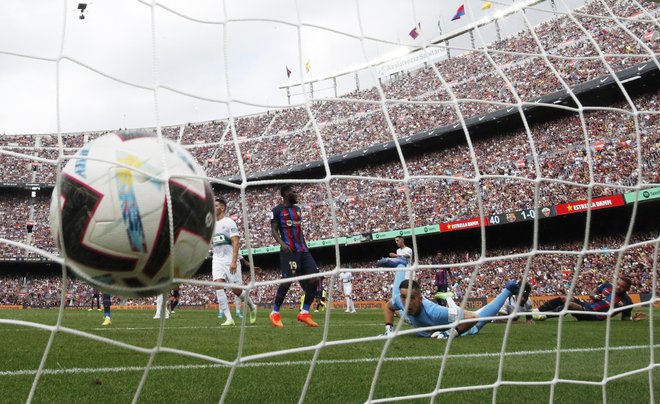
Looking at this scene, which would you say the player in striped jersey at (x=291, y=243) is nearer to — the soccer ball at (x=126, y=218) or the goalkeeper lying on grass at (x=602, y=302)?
the goalkeeper lying on grass at (x=602, y=302)

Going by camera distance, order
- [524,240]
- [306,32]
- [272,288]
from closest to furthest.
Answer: [306,32], [524,240], [272,288]

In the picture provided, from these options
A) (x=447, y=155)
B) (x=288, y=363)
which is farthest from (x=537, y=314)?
(x=447, y=155)

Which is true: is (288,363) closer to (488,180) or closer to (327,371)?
(327,371)

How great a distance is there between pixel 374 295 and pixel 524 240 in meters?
5.76

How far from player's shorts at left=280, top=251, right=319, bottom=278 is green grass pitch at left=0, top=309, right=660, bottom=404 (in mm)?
1239

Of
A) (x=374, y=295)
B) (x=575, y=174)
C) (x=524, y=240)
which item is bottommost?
(x=374, y=295)

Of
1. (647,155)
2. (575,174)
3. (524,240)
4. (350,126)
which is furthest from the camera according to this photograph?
(350,126)

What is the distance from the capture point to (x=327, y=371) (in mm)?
3305

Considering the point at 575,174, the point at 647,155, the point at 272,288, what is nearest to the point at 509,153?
the point at 575,174

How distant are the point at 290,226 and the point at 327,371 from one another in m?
3.21

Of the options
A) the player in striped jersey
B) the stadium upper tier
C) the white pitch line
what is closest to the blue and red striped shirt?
the player in striped jersey

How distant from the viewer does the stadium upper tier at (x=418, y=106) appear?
20.3 metres

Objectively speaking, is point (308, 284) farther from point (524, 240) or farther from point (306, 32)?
point (524, 240)

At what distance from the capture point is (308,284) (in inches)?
252
